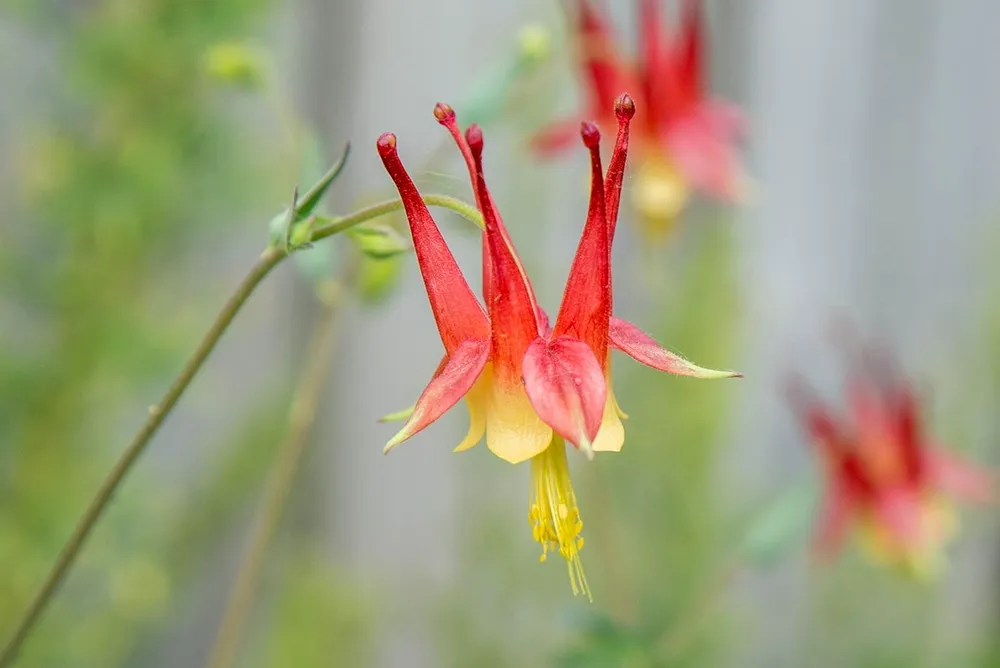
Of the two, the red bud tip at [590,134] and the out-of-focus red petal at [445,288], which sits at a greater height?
the red bud tip at [590,134]

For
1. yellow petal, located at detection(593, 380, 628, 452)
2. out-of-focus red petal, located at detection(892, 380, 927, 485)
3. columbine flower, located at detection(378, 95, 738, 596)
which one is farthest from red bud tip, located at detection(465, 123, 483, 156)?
out-of-focus red petal, located at detection(892, 380, 927, 485)

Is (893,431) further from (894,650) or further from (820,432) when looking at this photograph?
(894,650)

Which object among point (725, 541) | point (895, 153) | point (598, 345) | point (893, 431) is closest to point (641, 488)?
point (725, 541)

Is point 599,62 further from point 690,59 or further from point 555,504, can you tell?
point 555,504

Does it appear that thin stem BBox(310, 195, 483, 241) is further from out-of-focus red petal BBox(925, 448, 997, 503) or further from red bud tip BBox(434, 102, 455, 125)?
out-of-focus red petal BBox(925, 448, 997, 503)

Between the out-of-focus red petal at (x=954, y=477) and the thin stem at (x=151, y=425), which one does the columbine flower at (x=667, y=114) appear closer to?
the out-of-focus red petal at (x=954, y=477)

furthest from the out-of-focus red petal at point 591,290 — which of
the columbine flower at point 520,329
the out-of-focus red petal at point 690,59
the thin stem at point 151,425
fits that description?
the out-of-focus red petal at point 690,59
